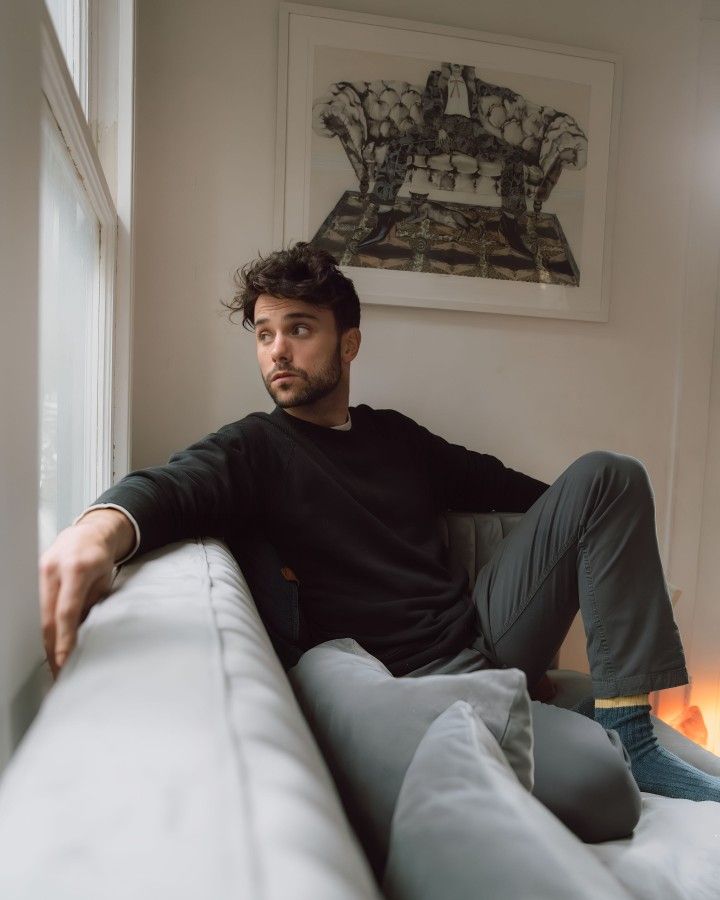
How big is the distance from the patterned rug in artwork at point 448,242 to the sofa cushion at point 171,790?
1.71 m

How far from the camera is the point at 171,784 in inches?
13.7

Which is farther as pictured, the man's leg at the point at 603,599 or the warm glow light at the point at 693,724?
the warm glow light at the point at 693,724

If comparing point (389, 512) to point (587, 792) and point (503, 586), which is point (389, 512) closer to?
point (503, 586)

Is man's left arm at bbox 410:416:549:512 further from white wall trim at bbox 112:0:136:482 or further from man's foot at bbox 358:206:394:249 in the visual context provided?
white wall trim at bbox 112:0:136:482

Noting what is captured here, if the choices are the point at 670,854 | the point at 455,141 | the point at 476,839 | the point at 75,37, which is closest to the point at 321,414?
the point at 75,37

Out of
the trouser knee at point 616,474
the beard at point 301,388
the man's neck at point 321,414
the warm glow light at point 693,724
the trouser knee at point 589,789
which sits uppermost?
the beard at point 301,388

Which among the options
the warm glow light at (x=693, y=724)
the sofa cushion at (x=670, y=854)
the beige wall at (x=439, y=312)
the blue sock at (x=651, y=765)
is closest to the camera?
the sofa cushion at (x=670, y=854)

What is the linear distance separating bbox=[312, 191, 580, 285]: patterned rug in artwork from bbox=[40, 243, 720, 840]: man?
0.36 meters

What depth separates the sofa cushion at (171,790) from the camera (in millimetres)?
283

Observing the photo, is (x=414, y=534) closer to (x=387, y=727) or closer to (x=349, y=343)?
(x=349, y=343)

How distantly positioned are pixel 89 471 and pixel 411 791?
1219mm

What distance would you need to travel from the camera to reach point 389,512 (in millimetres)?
1646

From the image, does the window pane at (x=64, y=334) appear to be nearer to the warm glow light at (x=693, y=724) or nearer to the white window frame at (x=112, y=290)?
the white window frame at (x=112, y=290)

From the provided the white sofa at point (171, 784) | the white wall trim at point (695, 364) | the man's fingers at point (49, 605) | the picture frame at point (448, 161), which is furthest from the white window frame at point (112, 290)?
the white wall trim at point (695, 364)
